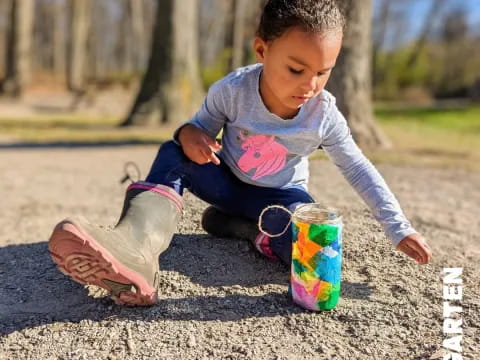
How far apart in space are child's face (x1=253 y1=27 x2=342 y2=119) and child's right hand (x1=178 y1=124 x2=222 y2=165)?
0.30 m

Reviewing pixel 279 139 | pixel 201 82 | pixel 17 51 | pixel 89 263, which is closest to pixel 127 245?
pixel 89 263

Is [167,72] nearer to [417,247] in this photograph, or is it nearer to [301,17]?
[301,17]

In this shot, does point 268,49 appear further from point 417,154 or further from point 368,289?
point 417,154

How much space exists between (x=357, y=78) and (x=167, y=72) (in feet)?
10.4

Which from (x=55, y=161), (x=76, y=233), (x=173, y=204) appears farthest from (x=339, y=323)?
(x=55, y=161)

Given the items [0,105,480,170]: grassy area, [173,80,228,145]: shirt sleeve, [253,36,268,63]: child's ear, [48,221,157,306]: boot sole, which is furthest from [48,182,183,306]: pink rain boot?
[0,105,480,170]: grassy area

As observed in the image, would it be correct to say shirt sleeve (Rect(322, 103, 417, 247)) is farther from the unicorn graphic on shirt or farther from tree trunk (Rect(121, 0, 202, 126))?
tree trunk (Rect(121, 0, 202, 126))

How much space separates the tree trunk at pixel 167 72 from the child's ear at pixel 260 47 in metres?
6.10

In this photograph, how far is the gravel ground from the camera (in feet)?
5.39

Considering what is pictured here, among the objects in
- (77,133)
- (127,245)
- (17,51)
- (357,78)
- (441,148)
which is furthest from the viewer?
(17,51)

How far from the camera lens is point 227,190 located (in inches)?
87.3

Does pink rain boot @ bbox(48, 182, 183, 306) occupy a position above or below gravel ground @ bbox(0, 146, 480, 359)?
above

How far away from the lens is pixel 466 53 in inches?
1057

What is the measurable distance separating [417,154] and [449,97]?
62.4ft
